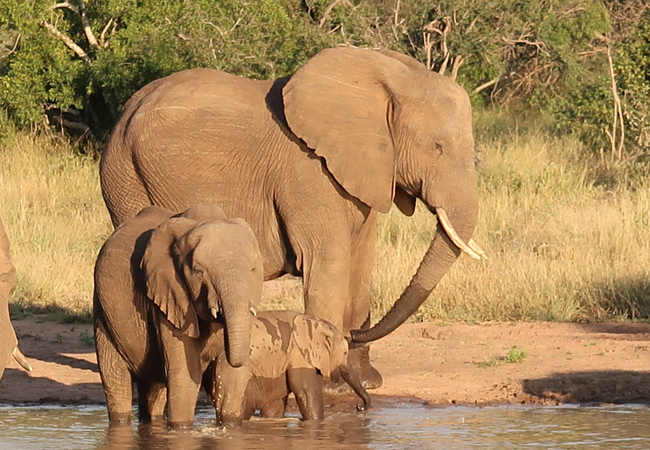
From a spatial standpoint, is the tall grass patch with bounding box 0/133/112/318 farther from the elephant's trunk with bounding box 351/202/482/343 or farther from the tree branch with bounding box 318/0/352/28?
the elephant's trunk with bounding box 351/202/482/343

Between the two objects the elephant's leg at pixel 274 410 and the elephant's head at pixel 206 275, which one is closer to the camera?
the elephant's head at pixel 206 275

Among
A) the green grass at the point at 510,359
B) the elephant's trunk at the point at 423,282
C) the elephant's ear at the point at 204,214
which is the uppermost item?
the elephant's ear at the point at 204,214

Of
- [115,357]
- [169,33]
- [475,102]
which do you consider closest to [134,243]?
[115,357]

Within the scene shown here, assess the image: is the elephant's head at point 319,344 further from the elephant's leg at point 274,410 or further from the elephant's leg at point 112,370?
the elephant's leg at point 112,370

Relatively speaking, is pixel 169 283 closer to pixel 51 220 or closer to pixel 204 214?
pixel 204 214

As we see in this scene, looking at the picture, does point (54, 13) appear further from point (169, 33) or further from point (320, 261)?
point (320, 261)

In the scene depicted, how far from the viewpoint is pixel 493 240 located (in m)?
14.1

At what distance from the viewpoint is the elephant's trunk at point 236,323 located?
708cm

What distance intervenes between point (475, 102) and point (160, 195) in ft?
36.8

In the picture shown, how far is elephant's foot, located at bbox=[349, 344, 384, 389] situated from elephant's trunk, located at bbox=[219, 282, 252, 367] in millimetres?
2718

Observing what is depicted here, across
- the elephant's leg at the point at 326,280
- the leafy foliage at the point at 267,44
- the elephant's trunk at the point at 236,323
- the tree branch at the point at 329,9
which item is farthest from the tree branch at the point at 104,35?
the elephant's trunk at the point at 236,323

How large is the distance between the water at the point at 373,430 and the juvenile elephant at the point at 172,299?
0.78 ft

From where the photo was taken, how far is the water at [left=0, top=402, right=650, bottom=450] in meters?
7.91

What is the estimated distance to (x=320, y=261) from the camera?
30.2ft
